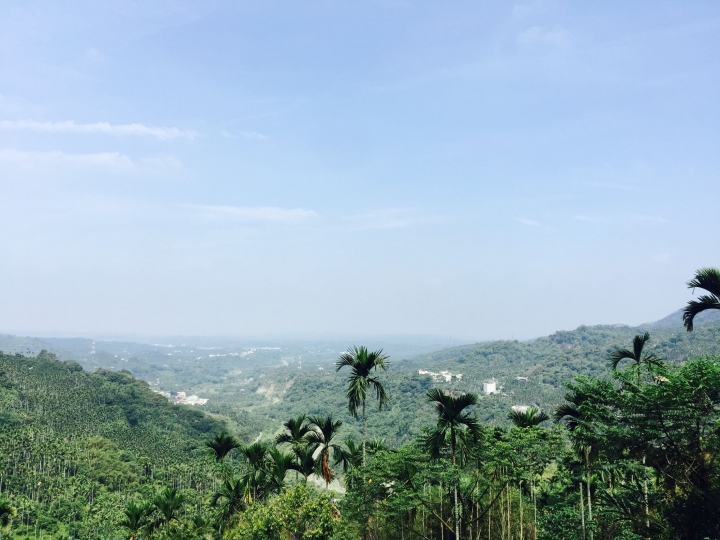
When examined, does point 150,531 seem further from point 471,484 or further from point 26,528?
point 26,528

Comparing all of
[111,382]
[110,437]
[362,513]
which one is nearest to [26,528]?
[110,437]

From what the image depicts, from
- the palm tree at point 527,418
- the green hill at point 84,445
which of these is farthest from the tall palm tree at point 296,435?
the green hill at point 84,445

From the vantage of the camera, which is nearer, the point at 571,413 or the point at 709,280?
the point at 709,280

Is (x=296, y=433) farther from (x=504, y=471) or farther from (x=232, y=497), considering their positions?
(x=504, y=471)

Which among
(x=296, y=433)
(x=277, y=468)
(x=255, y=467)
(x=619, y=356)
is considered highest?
(x=619, y=356)

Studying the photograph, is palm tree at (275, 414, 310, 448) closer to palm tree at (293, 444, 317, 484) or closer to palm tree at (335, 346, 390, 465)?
palm tree at (293, 444, 317, 484)

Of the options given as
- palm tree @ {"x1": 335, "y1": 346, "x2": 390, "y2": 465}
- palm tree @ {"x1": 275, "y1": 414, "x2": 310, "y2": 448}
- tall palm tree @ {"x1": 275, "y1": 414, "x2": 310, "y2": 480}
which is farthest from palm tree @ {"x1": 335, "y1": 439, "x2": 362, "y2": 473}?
palm tree @ {"x1": 275, "y1": 414, "x2": 310, "y2": 448}

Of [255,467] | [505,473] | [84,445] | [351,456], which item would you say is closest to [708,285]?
[505,473]

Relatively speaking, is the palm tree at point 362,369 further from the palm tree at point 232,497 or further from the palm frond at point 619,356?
the palm frond at point 619,356

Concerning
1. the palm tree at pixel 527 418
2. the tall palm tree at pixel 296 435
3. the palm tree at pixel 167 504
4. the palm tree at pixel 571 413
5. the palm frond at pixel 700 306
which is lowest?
the palm tree at pixel 167 504
